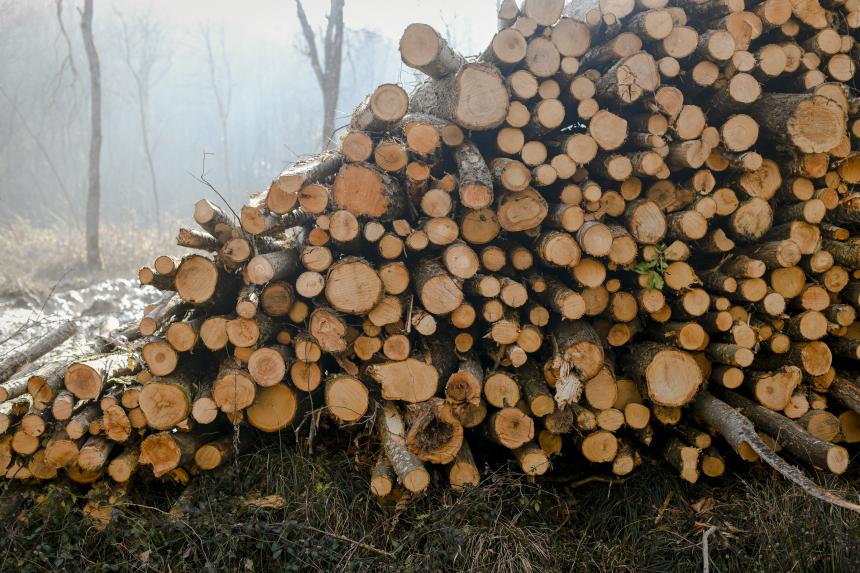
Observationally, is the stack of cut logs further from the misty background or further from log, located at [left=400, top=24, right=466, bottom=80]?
the misty background

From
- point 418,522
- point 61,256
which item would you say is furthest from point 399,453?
point 61,256

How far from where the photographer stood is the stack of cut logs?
2.75m

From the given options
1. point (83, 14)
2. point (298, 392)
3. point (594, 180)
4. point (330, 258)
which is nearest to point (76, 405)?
point (298, 392)

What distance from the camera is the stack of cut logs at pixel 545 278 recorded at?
2.75 m

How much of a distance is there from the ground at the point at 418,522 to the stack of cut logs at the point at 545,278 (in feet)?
0.54

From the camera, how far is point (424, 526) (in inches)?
98.7

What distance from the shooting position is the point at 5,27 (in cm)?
2223

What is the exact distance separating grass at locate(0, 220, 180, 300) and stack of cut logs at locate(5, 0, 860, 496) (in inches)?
268

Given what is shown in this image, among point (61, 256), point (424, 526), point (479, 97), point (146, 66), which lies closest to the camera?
point (424, 526)

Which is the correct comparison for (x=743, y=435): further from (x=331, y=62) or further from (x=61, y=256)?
(x=61, y=256)

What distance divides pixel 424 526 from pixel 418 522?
4 cm

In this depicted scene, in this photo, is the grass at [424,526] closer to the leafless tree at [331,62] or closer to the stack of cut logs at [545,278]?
the stack of cut logs at [545,278]

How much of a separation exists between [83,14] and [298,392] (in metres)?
10.6

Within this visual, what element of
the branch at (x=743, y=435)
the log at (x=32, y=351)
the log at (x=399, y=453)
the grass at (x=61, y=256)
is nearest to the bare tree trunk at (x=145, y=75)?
the grass at (x=61, y=256)
